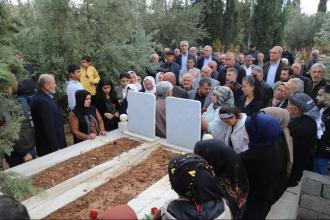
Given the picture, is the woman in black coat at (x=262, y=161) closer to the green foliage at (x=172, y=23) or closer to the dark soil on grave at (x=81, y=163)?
the dark soil on grave at (x=81, y=163)

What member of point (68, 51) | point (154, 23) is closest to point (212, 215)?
point (68, 51)

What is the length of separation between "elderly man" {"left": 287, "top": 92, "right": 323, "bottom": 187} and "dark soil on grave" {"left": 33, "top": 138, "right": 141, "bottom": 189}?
217 cm

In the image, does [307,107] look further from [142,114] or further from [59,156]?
[59,156]

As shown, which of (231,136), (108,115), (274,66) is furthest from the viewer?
(274,66)

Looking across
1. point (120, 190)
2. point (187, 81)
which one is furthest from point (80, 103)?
point (187, 81)

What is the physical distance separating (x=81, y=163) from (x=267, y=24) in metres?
17.5

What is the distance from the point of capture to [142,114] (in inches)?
182

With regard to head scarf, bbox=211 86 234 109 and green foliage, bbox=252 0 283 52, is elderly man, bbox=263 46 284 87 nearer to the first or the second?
head scarf, bbox=211 86 234 109

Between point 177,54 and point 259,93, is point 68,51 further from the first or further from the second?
point 259,93

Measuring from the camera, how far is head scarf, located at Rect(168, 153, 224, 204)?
6.77ft

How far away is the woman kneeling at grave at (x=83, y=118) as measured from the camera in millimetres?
4574

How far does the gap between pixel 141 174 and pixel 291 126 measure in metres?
1.94

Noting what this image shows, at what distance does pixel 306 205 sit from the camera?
4273mm

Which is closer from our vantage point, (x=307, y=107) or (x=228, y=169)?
(x=228, y=169)
